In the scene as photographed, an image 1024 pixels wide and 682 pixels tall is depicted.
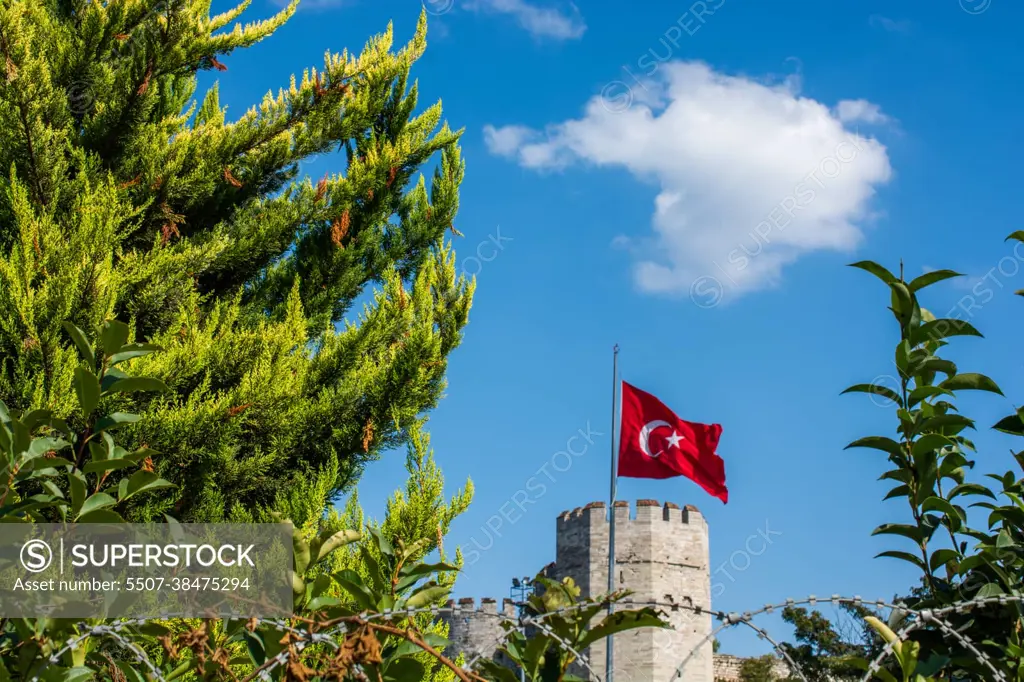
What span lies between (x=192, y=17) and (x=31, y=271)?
2.98m

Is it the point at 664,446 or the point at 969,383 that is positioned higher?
the point at 664,446

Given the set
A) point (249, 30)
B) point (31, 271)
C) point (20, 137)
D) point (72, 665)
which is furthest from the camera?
point (249, 30)

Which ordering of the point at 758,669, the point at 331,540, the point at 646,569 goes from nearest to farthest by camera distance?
the point at 331,540 → the point at 646,569 → the point at 758,669

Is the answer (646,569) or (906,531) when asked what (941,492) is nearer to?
(906,531)

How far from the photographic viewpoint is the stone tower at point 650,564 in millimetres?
27391

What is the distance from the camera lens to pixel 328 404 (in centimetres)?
733

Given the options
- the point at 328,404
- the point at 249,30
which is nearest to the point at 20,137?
the point at 249,30

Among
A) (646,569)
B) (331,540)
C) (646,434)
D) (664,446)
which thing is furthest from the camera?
(646,569)

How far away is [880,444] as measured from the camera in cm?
244

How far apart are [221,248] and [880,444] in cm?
639

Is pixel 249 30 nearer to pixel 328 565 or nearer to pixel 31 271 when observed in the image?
pixel 31 271

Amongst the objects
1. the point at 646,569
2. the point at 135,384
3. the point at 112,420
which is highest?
the point at 646,569
